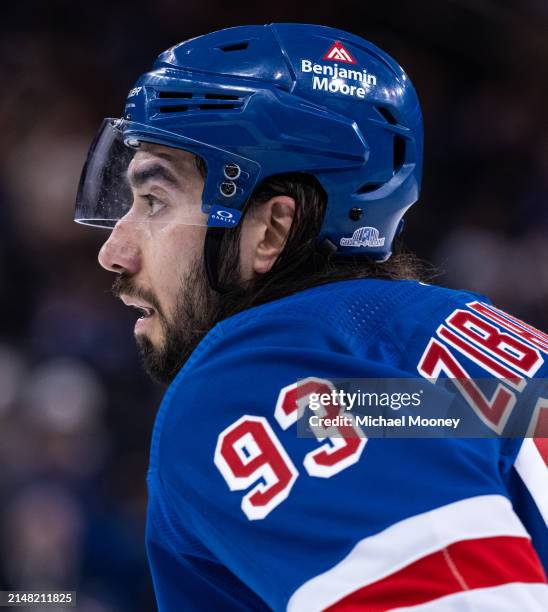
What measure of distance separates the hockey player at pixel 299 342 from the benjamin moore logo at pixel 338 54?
19 mm

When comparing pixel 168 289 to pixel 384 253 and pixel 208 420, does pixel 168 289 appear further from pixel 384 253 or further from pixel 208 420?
pixel 208 420

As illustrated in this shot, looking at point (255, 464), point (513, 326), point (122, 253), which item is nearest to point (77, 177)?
point (122, 253)

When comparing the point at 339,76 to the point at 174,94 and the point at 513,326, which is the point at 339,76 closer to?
the point at 174,94

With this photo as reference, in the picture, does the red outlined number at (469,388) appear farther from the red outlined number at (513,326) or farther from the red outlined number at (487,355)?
the red outlined number at (513,326)

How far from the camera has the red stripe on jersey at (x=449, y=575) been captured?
89 cm

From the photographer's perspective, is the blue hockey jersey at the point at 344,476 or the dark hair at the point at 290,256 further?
the dark hair at the point at 290,256

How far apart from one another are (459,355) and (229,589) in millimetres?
502

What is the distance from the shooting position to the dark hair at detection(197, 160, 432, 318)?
5.38ft

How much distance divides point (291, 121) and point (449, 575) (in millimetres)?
1013

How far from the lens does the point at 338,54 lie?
1757 mm

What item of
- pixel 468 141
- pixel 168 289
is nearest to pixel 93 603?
pixel 168 289

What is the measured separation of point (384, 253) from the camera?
1.85 metres

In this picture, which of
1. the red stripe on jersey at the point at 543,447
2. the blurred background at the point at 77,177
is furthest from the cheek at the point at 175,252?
the blurred background at the point at 77,177

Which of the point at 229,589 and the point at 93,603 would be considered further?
the point at 93,603
